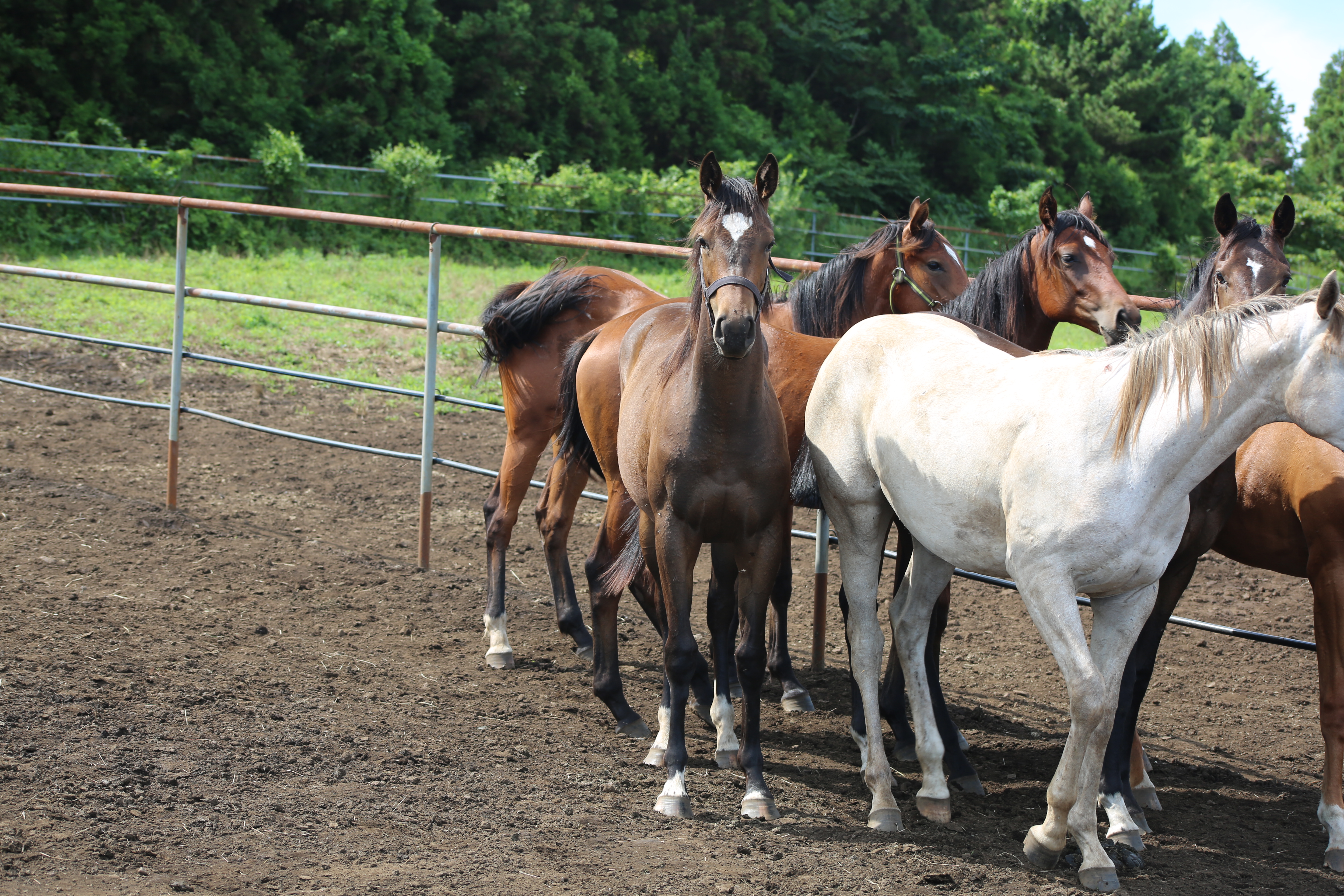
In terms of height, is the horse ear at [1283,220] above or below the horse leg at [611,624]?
above

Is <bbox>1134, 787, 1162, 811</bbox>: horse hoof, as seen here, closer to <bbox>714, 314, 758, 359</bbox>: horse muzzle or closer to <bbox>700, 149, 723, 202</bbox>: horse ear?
<bbox>714, 314, 758, 359</bbox>: horse muzzle

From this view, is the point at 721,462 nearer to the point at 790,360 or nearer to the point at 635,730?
the point at 790,360

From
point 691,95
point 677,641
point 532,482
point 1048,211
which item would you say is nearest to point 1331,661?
point 1048,211

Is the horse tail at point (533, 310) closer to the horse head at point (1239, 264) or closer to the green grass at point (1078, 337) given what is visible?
the horse head at point (1239, 264)

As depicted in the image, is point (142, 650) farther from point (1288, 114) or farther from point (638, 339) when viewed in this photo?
point (1288, 114)

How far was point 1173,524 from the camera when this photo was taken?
2764mm

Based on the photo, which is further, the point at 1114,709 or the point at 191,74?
the point at 191,74

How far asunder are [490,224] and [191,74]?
7.30 meters

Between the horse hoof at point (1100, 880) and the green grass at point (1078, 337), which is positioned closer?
the horse hoof at point (1100, 880)

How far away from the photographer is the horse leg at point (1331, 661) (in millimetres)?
3230

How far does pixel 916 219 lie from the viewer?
468 centimetres

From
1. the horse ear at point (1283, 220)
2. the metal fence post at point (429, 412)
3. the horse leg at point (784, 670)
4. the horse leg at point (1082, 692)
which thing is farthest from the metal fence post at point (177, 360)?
the horse ear at point (1283, 220)

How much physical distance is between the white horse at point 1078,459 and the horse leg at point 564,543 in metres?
1.78

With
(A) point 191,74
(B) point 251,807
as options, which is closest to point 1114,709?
(B) point 251,807
